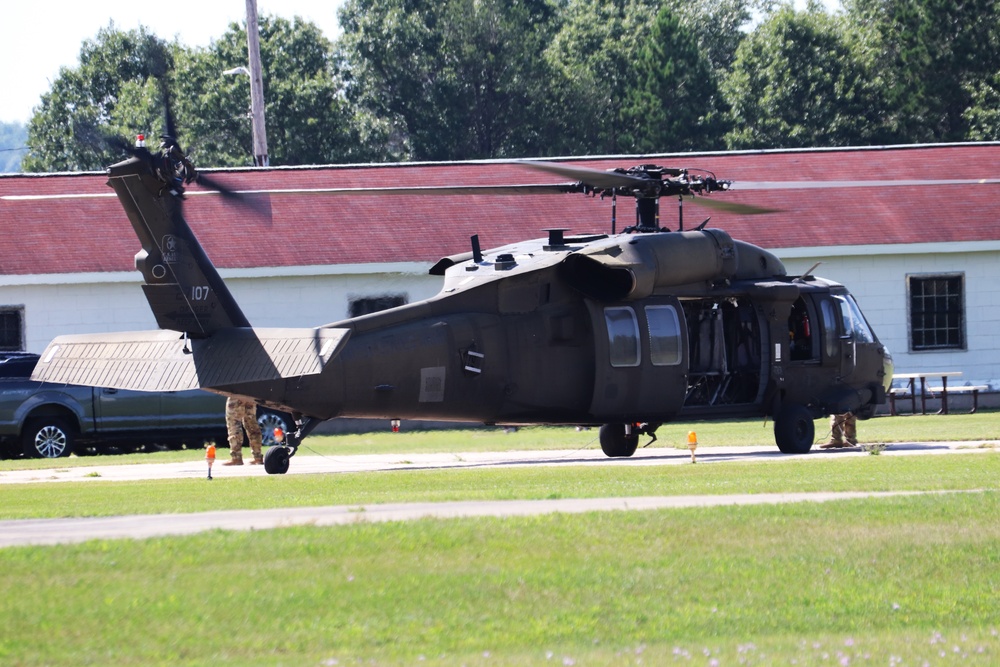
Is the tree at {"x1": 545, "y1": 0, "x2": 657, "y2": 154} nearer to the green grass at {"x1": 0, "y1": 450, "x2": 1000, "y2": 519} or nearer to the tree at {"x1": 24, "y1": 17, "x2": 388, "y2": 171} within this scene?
the tree at {"x1": 24, "y1": 17, "x2": 388, "y2": 171}

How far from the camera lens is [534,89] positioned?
262 ft

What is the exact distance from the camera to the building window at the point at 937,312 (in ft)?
123

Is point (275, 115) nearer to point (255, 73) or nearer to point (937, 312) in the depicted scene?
point (255, 73)

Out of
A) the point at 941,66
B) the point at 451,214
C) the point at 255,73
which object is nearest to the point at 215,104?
the point at 255,73

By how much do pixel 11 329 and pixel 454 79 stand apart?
49.4 metres

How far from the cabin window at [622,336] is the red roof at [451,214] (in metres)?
13.3

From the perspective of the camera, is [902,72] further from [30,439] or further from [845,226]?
[30,439]

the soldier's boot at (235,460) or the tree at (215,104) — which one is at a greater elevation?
the tree at (215,104)

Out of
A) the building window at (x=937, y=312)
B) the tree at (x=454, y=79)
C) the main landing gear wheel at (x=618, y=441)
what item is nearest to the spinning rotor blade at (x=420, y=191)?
the main landing gear wheel at (x=618, y=441)

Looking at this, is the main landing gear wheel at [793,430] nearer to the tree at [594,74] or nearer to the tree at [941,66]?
the tree at [941,66]

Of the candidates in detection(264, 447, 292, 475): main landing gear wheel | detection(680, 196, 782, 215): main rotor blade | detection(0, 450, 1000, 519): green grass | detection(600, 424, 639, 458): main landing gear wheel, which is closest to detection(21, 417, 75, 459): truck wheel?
detection(0, 450, 1000, 519): green grass

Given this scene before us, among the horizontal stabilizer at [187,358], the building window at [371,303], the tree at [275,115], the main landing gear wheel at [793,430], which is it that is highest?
the tree at [275,115]

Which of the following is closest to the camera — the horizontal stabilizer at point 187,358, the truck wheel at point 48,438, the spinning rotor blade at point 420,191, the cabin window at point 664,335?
the spinning rotor blade at point 420,191

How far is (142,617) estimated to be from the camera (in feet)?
32.0
